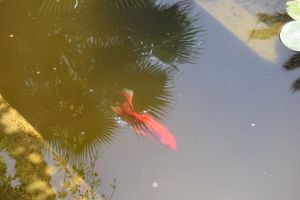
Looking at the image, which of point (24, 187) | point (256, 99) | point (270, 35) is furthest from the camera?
point (270, 35)

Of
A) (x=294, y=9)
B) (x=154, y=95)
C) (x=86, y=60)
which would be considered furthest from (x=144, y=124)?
(x=294, y=9)

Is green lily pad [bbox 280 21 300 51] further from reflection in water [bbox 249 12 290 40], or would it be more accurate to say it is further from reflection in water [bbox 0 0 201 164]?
reflection in water [bbox 0 0 201 164]

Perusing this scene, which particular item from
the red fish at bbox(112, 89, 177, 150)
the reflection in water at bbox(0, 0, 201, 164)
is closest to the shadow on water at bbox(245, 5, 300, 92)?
the reflection in water at bbox(0, 0, 201, 164)

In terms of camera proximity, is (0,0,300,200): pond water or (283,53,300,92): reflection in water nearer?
(0,0,300,200): pond water

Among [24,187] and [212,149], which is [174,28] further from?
[24,187]

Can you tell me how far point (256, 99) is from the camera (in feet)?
7.49

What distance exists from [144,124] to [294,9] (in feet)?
3.61

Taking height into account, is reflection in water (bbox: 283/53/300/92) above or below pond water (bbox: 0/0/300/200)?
above

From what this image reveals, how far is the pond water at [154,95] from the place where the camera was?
2.11m

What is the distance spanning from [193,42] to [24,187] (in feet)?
4.08

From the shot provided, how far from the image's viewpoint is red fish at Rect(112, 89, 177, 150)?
2180mm

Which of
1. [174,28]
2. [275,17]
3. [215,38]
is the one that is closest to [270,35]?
[275,17]

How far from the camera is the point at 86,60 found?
2484 millimetres

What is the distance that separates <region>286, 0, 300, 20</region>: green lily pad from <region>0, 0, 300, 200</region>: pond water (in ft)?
0.27
